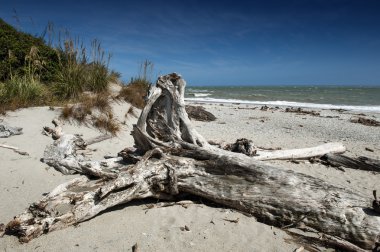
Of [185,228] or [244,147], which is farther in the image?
[244,147]

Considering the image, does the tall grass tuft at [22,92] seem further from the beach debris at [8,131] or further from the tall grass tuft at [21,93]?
the beach debris at [8,131]

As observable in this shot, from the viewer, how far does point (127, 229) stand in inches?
133

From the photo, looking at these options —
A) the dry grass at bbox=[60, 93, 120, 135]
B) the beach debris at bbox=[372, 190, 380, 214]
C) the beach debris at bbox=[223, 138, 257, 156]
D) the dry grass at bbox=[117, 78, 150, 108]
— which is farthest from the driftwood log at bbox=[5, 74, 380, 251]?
the dry grass at bbox=[117, 78, 150, 108]

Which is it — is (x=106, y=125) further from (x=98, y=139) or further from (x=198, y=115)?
(x=198, y=115)

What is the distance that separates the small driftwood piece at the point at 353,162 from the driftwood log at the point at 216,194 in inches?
117

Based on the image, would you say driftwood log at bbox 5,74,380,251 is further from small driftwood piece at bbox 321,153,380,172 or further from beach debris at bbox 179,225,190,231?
small driftwood piece at bbox 321,153,380,172

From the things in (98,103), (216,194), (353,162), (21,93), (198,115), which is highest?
(21,93)

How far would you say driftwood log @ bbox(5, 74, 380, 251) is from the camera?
3.19 m

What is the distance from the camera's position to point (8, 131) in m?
6.19

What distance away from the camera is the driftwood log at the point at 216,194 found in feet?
10.5

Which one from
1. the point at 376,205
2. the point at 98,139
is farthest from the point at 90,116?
the point at 376,205

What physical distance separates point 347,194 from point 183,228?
2078mm

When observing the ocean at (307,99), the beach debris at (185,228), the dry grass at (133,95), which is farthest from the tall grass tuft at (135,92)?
the ocean at (307,99)

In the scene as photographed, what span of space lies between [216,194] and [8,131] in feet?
16.6
